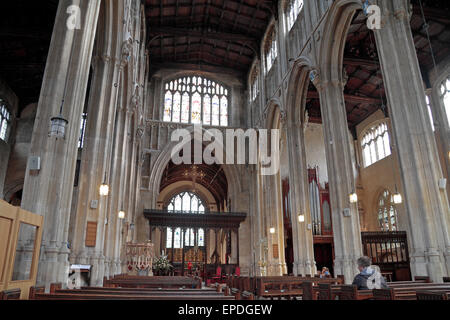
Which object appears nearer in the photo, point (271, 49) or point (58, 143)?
point (58, 143)

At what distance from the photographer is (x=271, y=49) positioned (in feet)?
69.8

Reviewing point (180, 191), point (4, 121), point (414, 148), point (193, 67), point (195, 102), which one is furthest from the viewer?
point (180, 191)

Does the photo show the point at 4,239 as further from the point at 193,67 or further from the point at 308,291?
the point at 193,67

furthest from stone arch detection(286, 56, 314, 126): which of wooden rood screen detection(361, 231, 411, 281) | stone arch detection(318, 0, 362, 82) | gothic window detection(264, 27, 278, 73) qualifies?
wooden rood screen detection(361, 231, 411, 281)

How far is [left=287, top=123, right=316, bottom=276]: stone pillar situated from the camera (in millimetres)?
15018

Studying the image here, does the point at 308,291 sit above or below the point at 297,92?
below

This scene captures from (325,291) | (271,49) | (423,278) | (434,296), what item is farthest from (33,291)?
(271,49)

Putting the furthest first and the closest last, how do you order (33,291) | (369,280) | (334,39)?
(334,39), (369,280), (33,291)

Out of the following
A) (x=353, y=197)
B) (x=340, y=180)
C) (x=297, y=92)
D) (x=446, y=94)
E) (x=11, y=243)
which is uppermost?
(x=446, y=94)

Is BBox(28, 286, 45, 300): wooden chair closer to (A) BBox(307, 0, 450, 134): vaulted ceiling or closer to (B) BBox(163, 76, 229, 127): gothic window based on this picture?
(A) BBox(307, 0, 450, 134): vaulted ceiling

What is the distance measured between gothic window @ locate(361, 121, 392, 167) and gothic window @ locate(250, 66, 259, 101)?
904 centimetres

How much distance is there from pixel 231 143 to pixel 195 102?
14.0 ft

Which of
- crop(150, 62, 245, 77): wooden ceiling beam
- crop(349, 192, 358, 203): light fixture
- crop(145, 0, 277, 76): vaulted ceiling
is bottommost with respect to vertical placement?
crop(349, 192, 358, 203): light fixture
